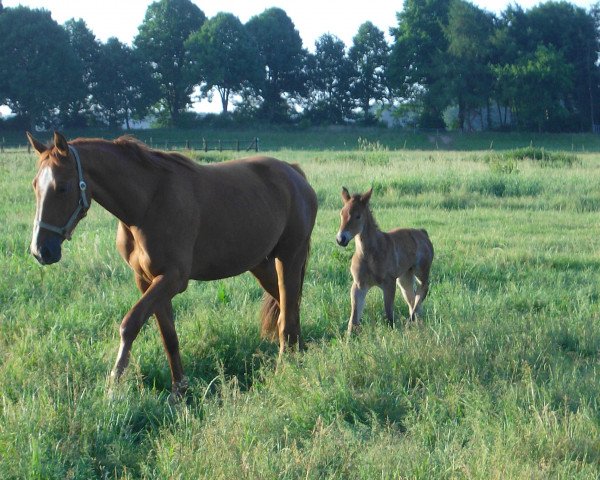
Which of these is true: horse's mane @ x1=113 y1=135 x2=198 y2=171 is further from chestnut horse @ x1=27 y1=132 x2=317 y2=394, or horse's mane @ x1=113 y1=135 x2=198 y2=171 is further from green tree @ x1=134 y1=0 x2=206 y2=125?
green tree @ x1=134 y1=0 x2=206 y2=125

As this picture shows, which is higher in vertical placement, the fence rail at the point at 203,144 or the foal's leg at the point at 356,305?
the fence rail at the point at 203,144

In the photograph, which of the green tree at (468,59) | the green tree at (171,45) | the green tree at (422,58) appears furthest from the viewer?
the green tree at (171,45)

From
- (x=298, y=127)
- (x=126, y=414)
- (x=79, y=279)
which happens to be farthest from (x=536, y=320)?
(x=298, y=127)

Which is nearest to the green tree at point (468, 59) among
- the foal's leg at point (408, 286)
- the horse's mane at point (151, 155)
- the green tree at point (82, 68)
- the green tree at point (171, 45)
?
the green tree at point (171, 45)

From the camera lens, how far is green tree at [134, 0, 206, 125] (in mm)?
66000

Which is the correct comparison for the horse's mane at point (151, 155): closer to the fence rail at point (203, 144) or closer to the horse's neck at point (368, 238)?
the horse's neck at point (368, 238)

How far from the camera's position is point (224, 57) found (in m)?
65.2

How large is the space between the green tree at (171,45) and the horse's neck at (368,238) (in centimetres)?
5733

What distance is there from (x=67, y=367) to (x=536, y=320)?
12.8 feet

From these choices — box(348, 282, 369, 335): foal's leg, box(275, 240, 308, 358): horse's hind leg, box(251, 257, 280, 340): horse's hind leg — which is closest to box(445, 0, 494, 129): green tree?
box(348, 282, 369, 335): foal's leg

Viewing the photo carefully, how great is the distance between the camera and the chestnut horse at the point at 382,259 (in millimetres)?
7086

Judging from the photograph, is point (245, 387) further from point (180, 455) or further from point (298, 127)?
point (298, 127)

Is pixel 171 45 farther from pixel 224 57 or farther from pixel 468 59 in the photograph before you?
pixel 468 59

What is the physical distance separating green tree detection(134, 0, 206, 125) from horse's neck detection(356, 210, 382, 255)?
188ft
